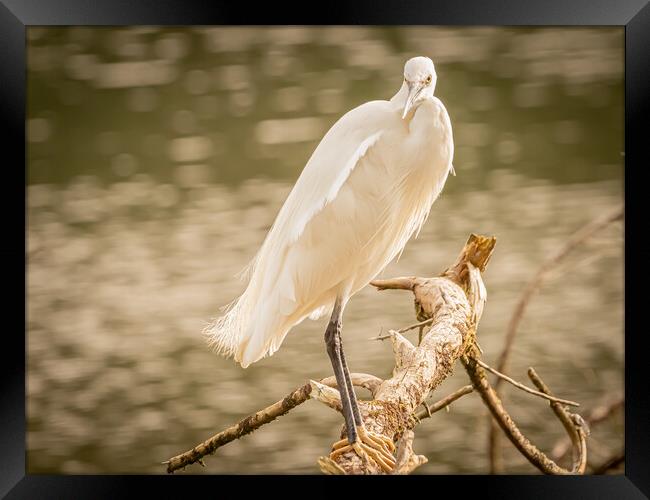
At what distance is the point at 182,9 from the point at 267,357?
1057 mm

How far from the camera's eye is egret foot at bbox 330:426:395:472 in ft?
6.36

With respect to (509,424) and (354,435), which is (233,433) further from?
(509,424)

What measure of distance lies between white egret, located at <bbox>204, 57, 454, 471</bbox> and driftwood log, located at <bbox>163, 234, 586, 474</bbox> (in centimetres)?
7

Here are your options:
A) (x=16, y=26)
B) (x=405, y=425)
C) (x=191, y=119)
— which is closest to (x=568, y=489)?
(x=405, y=425)

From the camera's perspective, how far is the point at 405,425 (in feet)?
6.30

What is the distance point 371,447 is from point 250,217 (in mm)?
781

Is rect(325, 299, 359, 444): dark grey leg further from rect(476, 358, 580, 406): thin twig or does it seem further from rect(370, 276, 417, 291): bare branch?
rect(476, 358, 580, 406): thin twig

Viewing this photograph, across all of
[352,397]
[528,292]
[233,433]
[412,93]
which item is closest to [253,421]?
[233,433]

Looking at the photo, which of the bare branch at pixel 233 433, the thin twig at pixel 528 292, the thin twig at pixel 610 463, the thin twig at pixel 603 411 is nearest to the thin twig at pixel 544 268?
the thin twig at pixel 528 292

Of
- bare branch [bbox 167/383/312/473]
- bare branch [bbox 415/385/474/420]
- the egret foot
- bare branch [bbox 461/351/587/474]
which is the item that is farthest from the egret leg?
bare branch [bbox 461/351/587/474]

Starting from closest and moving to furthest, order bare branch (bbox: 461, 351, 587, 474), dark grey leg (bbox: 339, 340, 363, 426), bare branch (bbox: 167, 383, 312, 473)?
dark grey leg (bbox: 339, 340, 363, 426) → bare branch (bbox: 167, 383, 312, 473) → bare branch (bbox: 461, 351, 587, 474)

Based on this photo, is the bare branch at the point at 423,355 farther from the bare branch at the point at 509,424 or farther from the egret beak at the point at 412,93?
the egret beak at the point at 412,93

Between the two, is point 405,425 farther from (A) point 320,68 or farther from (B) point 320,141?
(A) point 320,68

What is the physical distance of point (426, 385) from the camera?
1950 mm
